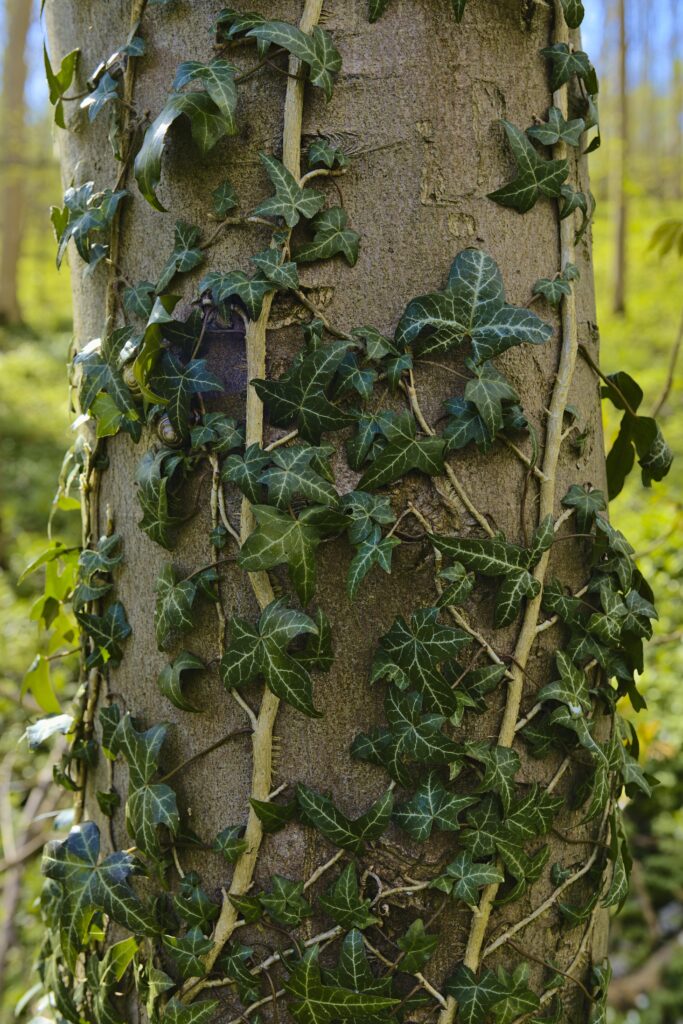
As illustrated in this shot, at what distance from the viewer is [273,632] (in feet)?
2.53

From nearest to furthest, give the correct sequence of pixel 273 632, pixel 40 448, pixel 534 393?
pixel 273 632 < pixel 534 393 < pixel 40 448

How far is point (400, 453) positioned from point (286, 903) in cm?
46

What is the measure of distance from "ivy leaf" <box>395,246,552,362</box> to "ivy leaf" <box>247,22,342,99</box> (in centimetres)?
22

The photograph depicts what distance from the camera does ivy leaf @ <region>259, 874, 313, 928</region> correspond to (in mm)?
789

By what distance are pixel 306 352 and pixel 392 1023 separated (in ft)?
2.15

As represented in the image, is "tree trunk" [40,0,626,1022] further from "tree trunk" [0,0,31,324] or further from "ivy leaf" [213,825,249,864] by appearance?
"tree trunk" [0,0,31,324]

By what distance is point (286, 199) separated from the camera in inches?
30.7

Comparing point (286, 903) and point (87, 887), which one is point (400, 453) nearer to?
point (286, 903)

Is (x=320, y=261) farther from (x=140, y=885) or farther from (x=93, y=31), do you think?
(x=140, y=885)

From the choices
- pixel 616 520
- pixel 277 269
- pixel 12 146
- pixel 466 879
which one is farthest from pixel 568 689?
pixel 12 146

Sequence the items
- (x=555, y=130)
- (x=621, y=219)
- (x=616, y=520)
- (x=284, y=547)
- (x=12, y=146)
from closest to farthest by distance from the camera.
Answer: (x=284, y=547) < (x=555, y=130) < (x=616, y=520) < (x=12, y=146) < (x=621, y=219)

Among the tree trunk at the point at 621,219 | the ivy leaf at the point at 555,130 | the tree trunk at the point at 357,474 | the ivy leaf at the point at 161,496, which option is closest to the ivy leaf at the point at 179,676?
the tree trunk at the point at 357,474

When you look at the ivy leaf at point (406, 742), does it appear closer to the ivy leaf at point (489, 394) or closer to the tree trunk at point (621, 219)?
the ivy leaf at point (489, 394)

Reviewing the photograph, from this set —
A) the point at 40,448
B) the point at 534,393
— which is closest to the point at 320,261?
the point at 534,393
